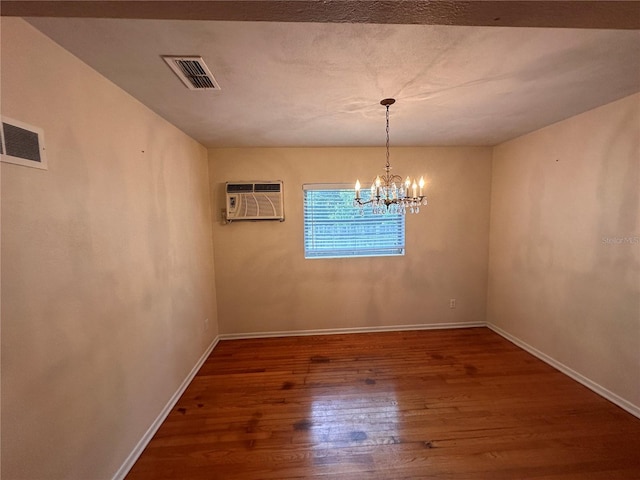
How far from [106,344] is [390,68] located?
7.60ft

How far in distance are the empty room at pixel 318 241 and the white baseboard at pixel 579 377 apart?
0.9 inches

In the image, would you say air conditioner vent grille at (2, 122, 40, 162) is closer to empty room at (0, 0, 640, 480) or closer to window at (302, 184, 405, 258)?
empty room at (0, 0, 640, 480)

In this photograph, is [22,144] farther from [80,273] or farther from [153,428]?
[153,428]

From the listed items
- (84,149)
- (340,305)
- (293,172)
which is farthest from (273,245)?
(84,149)

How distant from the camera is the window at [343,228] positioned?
127 inches

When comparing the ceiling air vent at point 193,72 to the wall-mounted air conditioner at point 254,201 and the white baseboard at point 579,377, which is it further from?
the white baseboard at point 579,377

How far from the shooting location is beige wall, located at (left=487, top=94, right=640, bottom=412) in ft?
6.26

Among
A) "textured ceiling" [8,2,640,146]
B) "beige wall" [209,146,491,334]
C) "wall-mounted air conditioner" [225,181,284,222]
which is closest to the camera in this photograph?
"textured ceiling" [8,2,640,146]

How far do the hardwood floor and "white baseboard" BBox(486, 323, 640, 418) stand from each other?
6cm

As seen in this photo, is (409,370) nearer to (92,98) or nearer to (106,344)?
(106,344)

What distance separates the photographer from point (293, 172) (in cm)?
312

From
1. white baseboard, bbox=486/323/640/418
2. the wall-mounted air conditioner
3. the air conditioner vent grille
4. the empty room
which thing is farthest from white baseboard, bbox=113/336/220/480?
white baseboard, bbox=486/323/640/418

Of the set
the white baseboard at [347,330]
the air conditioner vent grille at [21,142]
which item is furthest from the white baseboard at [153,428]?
the air conditioner vent grille at [21,142]

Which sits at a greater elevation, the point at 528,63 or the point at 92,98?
the point at 528,63
